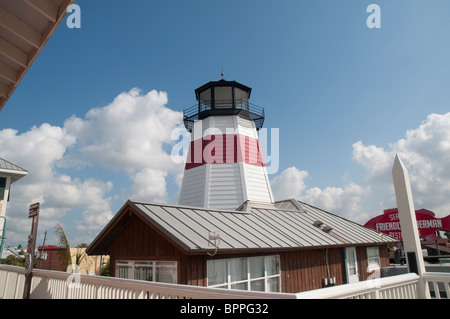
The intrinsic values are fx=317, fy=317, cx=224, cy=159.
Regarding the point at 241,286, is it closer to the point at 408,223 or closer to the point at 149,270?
the point at 149,270

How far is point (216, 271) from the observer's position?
8078mm

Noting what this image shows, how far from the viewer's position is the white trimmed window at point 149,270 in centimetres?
787

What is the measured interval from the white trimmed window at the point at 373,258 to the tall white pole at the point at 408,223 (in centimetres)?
1005

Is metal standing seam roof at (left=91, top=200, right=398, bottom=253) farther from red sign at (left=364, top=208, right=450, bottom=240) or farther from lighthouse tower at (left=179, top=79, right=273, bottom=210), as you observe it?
red sign at (left=364, top=208, right=450, bottom=240)

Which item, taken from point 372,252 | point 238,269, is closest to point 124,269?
point 238,269

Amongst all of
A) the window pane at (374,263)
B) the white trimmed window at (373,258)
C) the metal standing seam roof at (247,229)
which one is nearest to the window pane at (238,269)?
the metal standing seam roof at (247,229)

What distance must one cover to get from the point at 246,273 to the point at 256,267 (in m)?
0.41

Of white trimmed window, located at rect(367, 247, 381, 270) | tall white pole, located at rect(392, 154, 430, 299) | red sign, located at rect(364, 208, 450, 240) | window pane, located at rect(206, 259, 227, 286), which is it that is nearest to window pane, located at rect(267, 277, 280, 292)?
window pane, located at rect(206, 259, 227, 286)

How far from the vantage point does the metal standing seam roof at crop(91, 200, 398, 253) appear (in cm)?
778

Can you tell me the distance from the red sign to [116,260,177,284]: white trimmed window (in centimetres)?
1876

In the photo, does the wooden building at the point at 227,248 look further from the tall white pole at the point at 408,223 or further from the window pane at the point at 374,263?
the tall white pole at the point at 408,223

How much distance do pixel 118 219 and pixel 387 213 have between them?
74.4ft
